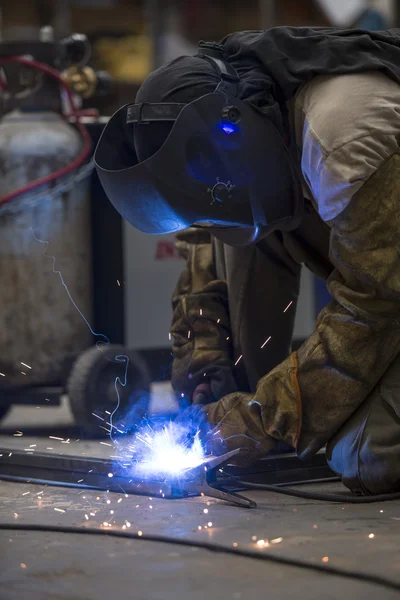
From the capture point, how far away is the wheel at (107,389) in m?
3.62

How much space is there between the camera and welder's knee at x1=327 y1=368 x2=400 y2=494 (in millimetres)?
2236

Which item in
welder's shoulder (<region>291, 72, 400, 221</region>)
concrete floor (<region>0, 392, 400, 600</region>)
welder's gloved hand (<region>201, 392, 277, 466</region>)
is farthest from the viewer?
welder's gloved hand (<region>201, 392, 277, 466</region>)

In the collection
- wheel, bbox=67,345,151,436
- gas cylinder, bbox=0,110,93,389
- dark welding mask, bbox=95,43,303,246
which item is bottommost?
wheel, bbox=67,345,151,436

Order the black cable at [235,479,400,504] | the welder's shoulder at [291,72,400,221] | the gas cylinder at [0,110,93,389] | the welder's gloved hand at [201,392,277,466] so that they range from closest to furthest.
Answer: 1. the welder's shoulder at [291,72,400,221]
2. the black cable at [235,479,400,504]
3. the welder's gloved hand at [201,392,277,466]
4. the gas cylinder at [0,110,93,389]

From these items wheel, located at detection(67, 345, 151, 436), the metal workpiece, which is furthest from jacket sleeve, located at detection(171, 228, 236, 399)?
wheel, located at detection(67, 345, 151, 436)

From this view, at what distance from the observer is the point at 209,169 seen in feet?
7.53

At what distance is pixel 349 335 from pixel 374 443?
0.82ft

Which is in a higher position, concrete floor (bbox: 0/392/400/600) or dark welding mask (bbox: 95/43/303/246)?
dark welding mask (bbox: 95/43/303/246)

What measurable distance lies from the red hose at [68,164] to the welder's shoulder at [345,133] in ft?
5.34

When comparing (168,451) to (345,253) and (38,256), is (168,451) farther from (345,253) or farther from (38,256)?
(38,256)

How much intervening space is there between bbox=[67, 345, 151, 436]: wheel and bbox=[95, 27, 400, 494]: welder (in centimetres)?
122

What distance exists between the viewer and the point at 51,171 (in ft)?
12.3

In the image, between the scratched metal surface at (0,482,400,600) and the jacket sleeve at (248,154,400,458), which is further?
the jacket sleeve at (248,154,400,458)

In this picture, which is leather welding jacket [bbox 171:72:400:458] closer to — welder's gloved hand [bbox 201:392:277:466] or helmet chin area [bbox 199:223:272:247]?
welder's gloved hand [bbox 201:392:277:466]
